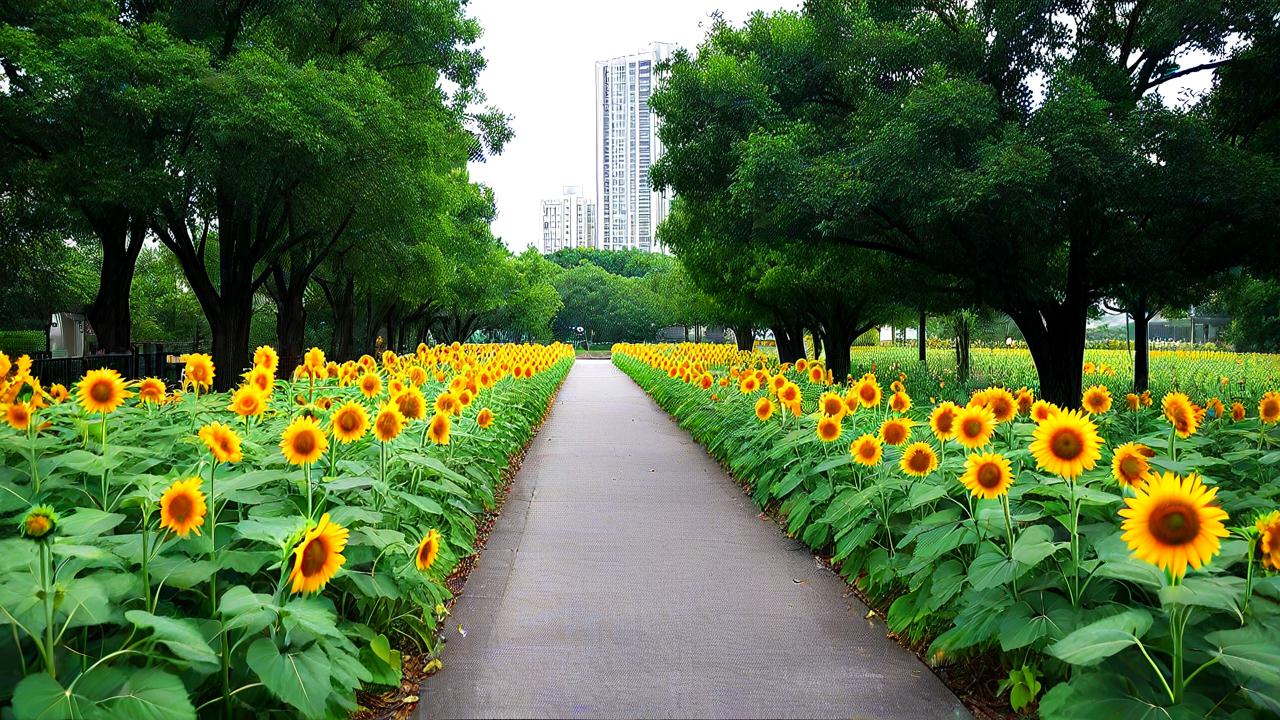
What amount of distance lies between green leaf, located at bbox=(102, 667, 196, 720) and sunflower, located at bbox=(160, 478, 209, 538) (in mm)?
454

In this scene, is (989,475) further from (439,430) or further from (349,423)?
(439,430)

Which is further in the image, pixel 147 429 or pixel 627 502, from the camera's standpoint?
pixel 627 502

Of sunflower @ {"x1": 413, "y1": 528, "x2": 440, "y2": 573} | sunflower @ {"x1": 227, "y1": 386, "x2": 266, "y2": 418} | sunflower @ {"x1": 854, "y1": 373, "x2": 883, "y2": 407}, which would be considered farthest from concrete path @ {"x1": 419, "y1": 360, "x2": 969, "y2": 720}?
sunflower @ {"x1": 227, "y1": 386, "x2": 266, "y2": 418}

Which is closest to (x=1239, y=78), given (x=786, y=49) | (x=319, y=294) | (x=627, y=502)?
(x=786, y=49)

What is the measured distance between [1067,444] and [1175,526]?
2.56 feet

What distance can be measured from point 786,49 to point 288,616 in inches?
428

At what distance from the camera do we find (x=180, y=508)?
236cm

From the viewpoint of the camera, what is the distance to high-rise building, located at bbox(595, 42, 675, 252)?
7969cm

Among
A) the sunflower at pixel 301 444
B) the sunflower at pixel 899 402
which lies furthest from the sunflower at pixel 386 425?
the sunflower at pixel 899 402

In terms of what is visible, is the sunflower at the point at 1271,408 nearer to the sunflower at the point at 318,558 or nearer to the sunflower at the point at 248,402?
the sunflower at the point at 318,558

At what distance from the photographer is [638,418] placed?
45.4ft

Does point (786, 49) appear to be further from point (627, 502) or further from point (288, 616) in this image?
point (288, 616)

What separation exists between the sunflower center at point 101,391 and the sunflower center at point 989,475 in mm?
3482

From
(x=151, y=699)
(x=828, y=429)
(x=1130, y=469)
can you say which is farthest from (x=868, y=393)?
(x=151, y=699)
